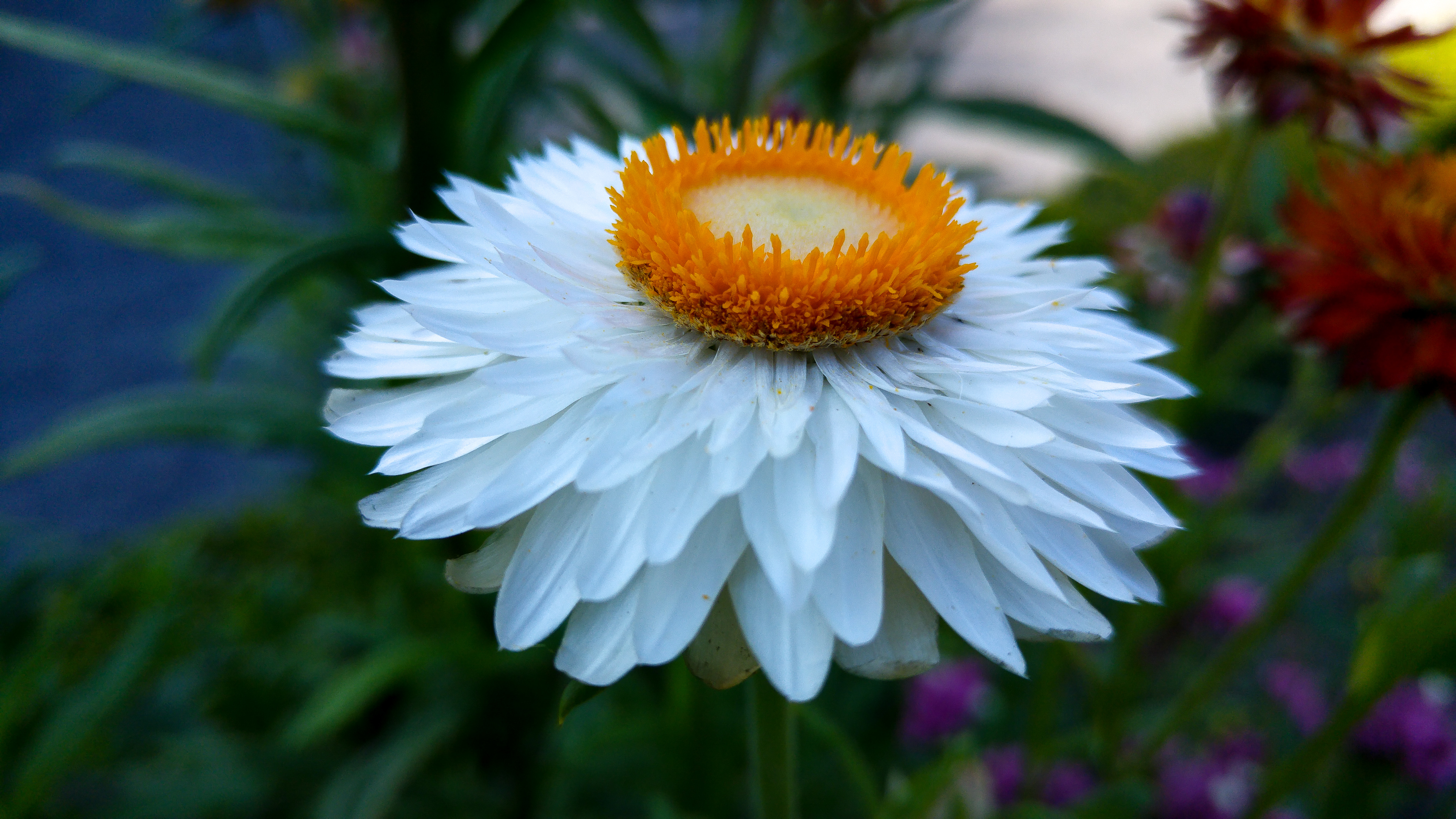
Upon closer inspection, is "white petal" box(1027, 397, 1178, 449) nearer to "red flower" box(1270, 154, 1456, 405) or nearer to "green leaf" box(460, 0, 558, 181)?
"red flower" box(1270, 154, 1456, 405)

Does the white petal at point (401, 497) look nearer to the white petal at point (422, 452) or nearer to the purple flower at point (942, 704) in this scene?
the white petal at point (422, 452)

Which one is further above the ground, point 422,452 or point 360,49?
point 360,49

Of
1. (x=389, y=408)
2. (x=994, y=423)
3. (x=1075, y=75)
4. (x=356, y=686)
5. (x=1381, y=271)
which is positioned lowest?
(x=356, y=686)

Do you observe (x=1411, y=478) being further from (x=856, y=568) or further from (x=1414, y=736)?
(x=856, y=568)

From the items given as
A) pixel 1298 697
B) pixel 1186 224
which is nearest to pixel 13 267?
pixel 1186 224

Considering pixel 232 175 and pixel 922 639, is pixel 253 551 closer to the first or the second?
pixel 232 175

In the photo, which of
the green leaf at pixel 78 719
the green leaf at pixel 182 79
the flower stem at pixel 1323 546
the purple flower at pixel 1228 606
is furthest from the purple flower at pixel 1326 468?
the green leaf at pixel 78 719

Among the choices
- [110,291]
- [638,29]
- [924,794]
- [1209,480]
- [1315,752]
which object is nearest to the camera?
[924,794]

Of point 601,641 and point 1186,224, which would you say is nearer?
point 601,641

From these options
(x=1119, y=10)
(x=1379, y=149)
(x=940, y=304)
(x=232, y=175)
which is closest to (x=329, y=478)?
(x=940, y=304)
